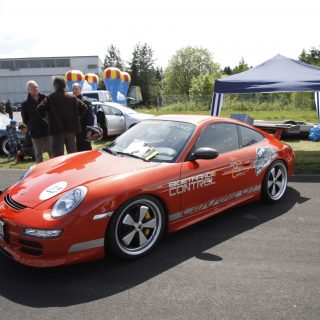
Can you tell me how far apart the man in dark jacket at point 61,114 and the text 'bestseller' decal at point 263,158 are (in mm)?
3152

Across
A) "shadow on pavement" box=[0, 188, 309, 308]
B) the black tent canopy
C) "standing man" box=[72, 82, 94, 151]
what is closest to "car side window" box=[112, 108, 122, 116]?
the black tent canopy

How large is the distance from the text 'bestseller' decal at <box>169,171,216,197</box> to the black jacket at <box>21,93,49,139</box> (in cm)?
363

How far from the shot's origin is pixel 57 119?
5973mm

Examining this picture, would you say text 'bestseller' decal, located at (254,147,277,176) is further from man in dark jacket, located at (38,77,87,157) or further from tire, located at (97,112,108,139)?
tire, located at (97,112,108,139)

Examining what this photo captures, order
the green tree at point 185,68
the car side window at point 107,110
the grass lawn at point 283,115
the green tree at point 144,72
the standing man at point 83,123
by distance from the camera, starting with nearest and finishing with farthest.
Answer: the standing man at point 83,123 → the car side window at point 107,110 → the grass lawn at point 283,115 → the green tree at point 144,72 → the green tree at point 185,68

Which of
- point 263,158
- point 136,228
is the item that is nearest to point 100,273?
point 136,228

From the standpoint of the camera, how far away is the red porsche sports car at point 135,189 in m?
3.02

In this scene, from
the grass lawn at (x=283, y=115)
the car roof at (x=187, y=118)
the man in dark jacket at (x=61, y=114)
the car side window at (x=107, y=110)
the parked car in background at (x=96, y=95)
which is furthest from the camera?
the grass lawn at (x=283, y=115)

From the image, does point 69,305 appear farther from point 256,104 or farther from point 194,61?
point 194,61

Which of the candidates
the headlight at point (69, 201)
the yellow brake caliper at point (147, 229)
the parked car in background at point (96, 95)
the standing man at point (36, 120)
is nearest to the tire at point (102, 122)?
the parked car in background at point (96, 95)

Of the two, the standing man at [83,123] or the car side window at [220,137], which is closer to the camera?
the car side window at [220,137]

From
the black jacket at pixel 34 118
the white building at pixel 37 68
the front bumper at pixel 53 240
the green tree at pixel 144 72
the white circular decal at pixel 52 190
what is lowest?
the front bumper at pixel 53 240

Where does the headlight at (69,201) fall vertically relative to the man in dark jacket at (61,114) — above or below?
below

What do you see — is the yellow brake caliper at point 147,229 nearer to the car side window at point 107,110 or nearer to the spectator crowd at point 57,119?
the spectator crowd at point 57,119
